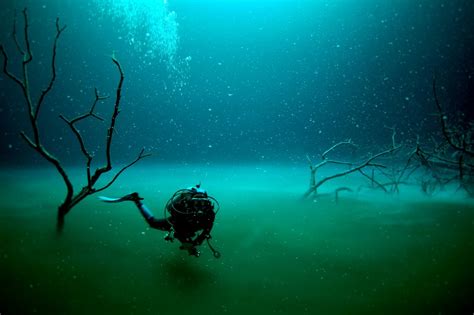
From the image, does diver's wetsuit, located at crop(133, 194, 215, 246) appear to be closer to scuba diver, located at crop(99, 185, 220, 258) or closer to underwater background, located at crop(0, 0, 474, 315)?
scuba diver, located at crop(99, 185, 220, 258)

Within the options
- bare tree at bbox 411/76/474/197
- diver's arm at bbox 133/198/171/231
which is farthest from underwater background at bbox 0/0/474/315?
diver's arm at bbox 133/198/171/231

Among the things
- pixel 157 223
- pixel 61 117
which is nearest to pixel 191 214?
pixel 157 223

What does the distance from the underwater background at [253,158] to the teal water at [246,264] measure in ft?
0.10

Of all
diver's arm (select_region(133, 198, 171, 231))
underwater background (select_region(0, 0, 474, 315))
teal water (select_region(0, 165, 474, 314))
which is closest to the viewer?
teal water (select_region(0, 165, 474, 314))

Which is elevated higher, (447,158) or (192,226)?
(447,158)

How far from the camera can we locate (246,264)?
4.07m

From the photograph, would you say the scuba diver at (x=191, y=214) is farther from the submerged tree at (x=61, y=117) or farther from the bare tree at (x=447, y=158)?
the bare tree at (x=447, y=158)

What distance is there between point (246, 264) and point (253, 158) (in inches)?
1175

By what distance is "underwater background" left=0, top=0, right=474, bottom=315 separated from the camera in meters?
3.42

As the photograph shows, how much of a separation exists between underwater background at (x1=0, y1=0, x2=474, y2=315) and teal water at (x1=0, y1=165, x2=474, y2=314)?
3 centimetres

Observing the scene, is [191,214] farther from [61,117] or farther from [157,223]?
[61,117]

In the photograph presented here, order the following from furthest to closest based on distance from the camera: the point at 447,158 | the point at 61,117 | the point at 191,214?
the point at 447,158, the point at 61,117, the point at 191,214

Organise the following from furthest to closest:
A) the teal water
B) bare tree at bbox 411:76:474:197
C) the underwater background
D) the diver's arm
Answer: bare tree at bbox 411:76:474:197 < the diver's arm < the underwater background < the teal water

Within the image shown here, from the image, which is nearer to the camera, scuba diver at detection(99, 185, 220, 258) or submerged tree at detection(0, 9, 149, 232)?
scuba diver at detection(99, 185, 220, 258)
